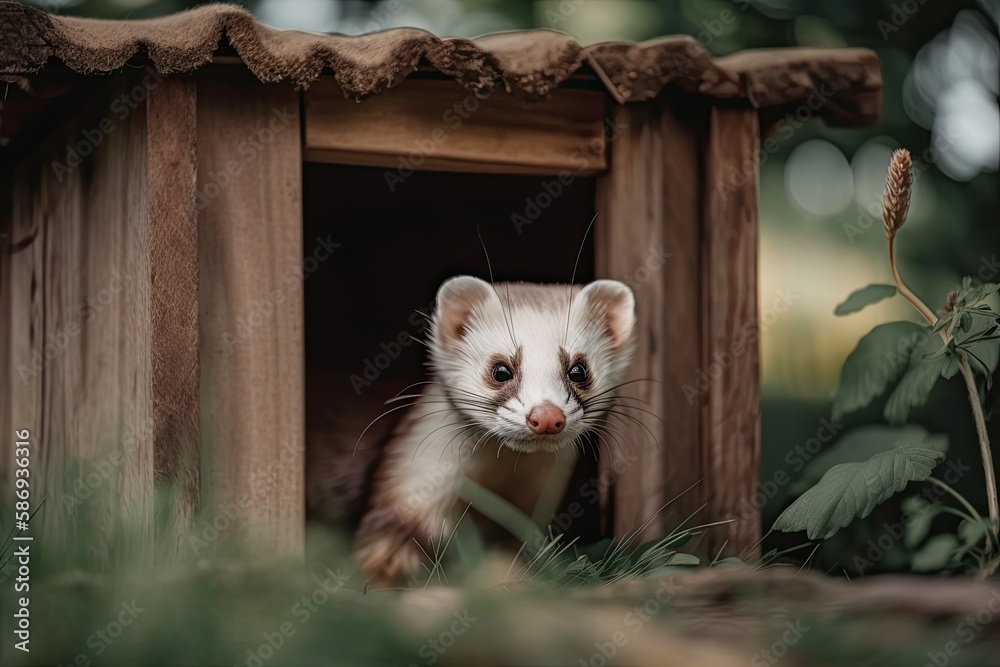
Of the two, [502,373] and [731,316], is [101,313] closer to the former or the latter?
[502,373]

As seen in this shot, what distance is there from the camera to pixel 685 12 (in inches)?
174

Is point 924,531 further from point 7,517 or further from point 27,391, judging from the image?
point 27,391

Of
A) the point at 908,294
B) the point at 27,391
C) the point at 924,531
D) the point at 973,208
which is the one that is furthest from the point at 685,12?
the point at 27,391

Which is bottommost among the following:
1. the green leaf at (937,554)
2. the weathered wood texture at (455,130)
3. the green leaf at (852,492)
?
the green leaf at (937,554)

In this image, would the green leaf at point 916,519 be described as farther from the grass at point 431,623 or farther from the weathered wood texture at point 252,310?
the weathered wood texture at point 252,310

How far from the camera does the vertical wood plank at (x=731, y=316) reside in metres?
3.55

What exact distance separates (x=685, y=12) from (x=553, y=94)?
1277 millimetres

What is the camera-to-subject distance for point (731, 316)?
3576 mm

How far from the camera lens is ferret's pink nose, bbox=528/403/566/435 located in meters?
3.04

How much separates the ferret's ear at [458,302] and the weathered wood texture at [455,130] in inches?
15.3

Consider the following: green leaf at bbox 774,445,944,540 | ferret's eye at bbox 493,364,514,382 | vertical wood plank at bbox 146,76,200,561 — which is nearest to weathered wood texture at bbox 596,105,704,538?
ferret's eye at bbox 493,364,514,382

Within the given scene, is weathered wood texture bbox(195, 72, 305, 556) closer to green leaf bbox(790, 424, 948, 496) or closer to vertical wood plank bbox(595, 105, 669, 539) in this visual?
vertical wood plank bbox(595, 105, 669, 539)

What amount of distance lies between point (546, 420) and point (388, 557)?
28.8 inches

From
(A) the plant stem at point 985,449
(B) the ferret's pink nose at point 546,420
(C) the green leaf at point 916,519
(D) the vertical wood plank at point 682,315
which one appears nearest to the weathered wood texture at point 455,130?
(D) the vertical wood plank at point 682,315
